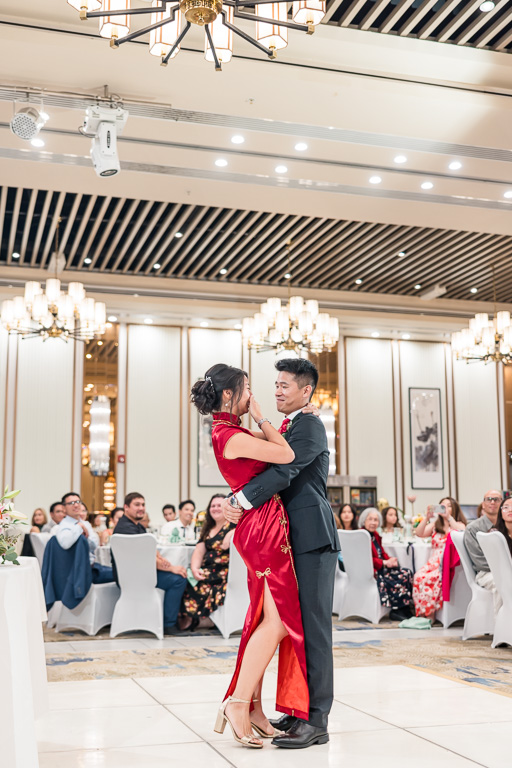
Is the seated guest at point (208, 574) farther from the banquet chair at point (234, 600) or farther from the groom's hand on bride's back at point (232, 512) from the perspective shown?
the groom's hand on bride's back at point (232, 512)

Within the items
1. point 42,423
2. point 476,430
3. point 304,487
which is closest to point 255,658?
point 304,487

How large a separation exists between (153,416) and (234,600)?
6.89m

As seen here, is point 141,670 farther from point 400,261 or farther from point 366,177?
point 400,261

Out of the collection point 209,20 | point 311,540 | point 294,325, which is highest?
point 209,20

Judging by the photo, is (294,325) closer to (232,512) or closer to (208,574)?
(208,574)

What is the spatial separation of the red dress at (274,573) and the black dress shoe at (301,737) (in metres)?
0.06

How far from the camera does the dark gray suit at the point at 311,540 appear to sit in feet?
10.5

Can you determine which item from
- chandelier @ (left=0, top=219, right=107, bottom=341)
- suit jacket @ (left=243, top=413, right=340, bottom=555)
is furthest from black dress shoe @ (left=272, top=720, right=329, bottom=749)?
chandelier @ (left=0, top=219, right=107, bottom=341)

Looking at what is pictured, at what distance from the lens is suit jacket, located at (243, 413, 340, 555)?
3.20m

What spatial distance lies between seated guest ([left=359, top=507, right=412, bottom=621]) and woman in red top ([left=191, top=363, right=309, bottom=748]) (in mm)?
4690

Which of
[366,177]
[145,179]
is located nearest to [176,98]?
[145,179]

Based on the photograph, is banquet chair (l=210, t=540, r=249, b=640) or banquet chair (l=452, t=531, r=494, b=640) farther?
banquet chair (l=210, t=540, r=249, b=640)

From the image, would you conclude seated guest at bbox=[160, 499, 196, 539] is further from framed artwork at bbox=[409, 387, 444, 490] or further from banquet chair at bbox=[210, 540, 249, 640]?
framed artwork at bbox=[409, 387, 444, 490]

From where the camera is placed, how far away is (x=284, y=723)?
3371 mm
